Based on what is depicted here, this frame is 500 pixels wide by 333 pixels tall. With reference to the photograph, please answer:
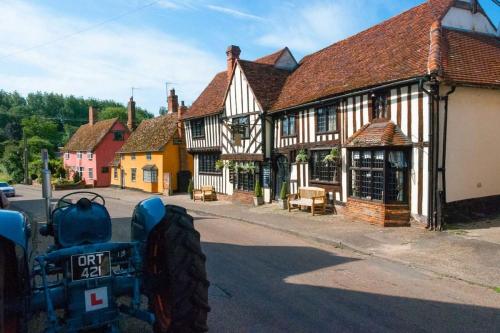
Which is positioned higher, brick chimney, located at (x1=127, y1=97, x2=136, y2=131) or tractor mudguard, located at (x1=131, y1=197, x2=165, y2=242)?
brick chimney, located at (x1=127, y1=97, x2=136, y2=131)

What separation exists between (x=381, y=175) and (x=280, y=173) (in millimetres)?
7162

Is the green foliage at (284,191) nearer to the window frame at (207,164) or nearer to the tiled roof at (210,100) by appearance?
the window frame at (207,164)

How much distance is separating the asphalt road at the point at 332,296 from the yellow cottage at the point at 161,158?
21.1m

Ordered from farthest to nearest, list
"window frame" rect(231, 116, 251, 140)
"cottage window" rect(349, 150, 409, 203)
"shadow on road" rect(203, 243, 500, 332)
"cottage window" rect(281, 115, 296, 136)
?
"window frame" rect(231, 116, 251, 140) → "cottage window" rect(281, 115, 296, 136) → "cottage window" rect(349, 150, 409, 203) → "shadow on road" rect(203, 243, 500, 332)

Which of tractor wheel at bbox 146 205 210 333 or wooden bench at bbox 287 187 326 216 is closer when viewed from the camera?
tractor wheel at bbox 146 205 210 333

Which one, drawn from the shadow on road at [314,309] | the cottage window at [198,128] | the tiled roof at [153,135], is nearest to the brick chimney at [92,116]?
the tiled roof at [153,135]

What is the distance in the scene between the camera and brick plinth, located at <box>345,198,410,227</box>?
12430 mm

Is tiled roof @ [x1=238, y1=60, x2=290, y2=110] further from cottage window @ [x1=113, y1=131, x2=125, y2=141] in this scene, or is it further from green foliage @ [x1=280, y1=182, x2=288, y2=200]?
cottage window @ [x1=113, y1=131, x2=125, y2=141]

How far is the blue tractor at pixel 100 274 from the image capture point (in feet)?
11.8

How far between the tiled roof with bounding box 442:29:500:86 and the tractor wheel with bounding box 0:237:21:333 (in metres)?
11.9

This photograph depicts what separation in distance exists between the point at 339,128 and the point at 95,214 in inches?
483

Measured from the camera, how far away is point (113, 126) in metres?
43.0

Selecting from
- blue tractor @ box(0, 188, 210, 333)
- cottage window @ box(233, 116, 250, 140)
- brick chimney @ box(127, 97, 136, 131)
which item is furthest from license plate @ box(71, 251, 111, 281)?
brick chimney @ box(127, 97, 136, 131)

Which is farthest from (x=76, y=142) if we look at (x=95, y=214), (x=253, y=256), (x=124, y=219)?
(x=95, y=214)
